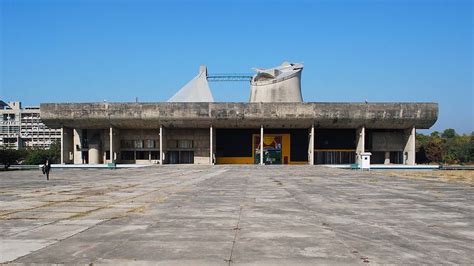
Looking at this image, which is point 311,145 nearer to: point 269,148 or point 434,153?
point 269,148

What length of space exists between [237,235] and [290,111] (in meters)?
56.7

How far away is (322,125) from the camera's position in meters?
68.8

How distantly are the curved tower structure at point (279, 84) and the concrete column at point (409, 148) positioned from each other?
66.4 feet

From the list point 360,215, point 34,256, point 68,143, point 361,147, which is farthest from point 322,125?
point 34,256

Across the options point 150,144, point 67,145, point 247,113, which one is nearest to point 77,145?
point 67,145

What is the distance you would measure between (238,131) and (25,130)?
12635 centimetres

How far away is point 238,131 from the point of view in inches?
2901

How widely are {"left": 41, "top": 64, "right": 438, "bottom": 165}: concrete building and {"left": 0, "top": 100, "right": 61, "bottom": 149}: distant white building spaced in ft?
346

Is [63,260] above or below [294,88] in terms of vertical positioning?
below

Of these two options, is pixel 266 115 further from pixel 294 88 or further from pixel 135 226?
pixel 135 226

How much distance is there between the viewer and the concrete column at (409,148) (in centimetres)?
6931

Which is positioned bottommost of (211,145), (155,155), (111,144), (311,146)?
(155,155)

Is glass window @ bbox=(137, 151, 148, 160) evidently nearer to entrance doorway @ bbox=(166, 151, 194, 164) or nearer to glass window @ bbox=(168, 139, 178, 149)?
entrance doorway @ bbox=(166, 151, 194, 164)

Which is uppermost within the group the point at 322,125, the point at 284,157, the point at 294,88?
the point at 294,88
